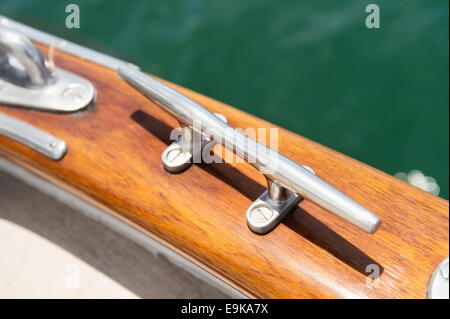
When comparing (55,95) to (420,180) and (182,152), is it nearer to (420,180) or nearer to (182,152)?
(182,152)

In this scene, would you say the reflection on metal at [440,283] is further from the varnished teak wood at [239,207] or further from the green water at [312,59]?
the green water at [312,59]

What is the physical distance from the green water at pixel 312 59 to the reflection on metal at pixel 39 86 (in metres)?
1.36

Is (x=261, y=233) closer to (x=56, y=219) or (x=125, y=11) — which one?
(x=56, y=219)

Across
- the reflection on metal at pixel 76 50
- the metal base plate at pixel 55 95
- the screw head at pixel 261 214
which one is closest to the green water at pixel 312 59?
the reflection on metal at pixel 76 50

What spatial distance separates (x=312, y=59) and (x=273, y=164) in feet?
5.97

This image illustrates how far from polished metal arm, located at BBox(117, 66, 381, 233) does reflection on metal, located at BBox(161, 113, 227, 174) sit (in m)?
0.08

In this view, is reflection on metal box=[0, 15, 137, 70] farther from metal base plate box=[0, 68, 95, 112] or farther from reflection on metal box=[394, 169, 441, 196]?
reflection on metal box=[394, 169, 441, 196]

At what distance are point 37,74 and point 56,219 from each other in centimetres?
53

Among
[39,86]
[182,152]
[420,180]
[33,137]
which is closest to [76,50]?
[39,86]

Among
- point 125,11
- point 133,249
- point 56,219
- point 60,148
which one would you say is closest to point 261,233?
point 60,148

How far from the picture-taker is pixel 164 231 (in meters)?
1.01

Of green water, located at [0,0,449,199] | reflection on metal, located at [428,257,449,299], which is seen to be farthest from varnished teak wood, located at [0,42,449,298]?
green water, located at [0,0,449,199]

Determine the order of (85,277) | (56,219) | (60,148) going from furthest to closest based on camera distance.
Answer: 1. (56,219)
2. (85,277)
3. (60,148)

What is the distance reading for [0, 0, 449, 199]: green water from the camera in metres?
2.30
